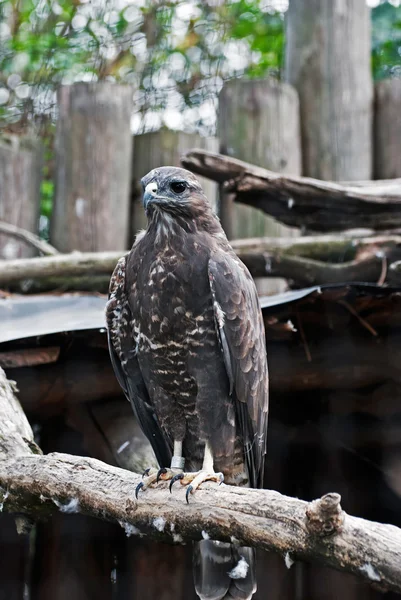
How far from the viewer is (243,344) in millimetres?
3062

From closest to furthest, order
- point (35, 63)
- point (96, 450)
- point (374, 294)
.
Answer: point (374, 294) → point (96, 450) → point (35, 63)

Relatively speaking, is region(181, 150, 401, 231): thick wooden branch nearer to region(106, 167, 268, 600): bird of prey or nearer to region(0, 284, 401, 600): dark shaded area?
region(106, 167, 268, 600): bird of prey

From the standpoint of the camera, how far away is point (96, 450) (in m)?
3.85

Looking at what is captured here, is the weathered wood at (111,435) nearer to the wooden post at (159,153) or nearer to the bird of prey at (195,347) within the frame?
the bird of prey at (195,347)

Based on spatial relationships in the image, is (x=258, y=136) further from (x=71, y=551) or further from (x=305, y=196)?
(x=71, y=551)

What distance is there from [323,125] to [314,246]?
1.20 m

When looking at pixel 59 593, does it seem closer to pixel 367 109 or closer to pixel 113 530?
pixel 113 530

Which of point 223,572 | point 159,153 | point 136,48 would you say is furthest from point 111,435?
point 136,48

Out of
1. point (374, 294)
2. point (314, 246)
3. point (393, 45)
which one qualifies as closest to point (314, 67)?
point (314, 246)

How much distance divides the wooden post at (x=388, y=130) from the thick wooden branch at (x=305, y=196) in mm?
1077

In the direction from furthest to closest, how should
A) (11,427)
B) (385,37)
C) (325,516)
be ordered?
(385,37) < (11,427) < (325,516)

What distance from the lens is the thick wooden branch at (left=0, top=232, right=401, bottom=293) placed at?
13.6ft

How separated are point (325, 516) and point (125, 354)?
1.62m

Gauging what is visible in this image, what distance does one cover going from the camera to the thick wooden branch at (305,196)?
12.7 feet
